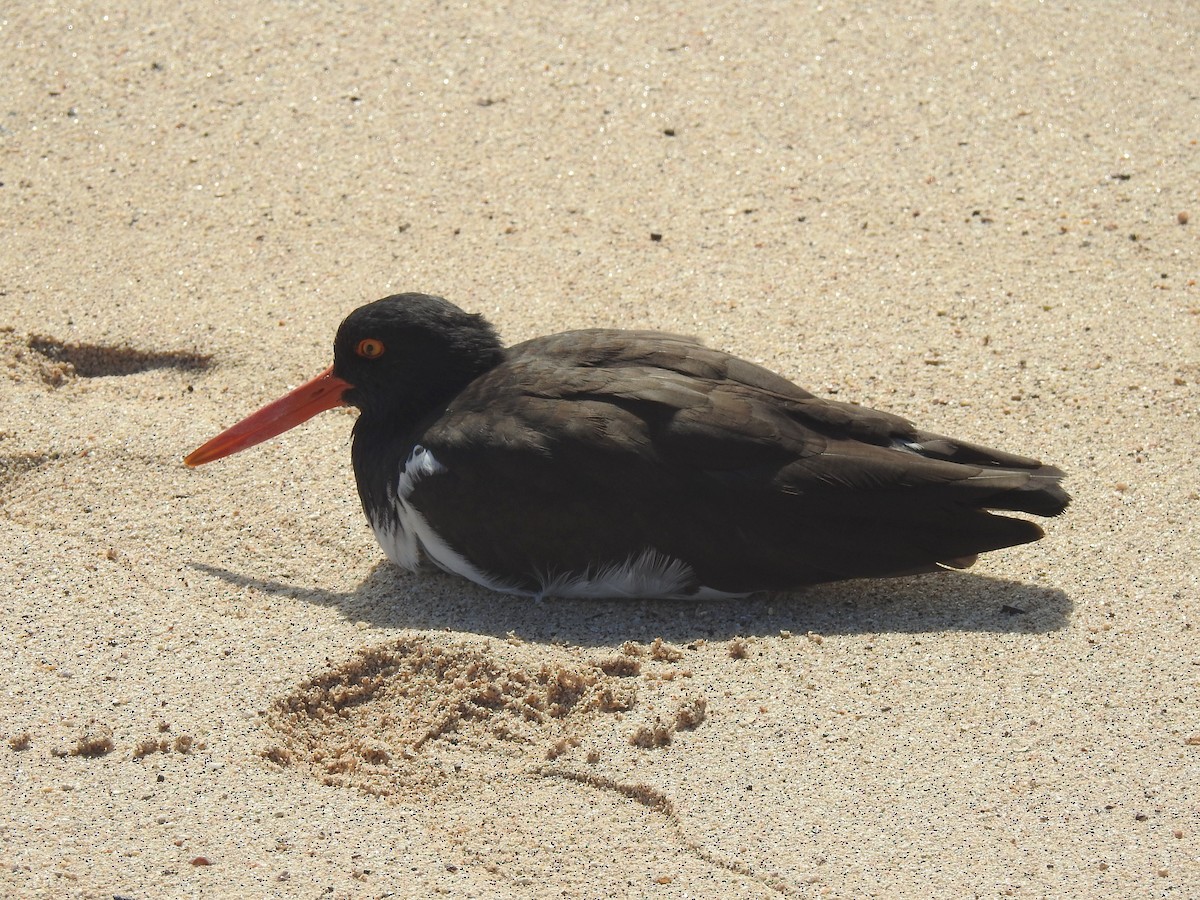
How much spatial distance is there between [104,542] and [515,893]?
110 inches

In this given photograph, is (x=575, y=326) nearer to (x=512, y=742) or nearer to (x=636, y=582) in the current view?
(x=636, y=582)

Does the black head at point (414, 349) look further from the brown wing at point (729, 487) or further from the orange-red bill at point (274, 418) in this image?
the brown wing at point (729, 487)

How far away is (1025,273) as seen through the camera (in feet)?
25.3

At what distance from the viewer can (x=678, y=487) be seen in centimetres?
543

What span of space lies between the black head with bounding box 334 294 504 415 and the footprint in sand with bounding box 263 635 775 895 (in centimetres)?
125

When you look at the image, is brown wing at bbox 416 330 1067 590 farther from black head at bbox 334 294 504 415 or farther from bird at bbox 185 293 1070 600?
black head at bbox 334 294 504 415

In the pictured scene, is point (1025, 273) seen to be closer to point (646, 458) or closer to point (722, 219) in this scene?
point (722, 219)

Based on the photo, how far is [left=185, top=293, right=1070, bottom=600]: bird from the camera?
17.8 ft

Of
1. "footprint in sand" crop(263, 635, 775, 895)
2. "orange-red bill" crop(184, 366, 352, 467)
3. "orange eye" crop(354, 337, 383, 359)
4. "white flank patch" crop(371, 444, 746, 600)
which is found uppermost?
"orange eye" crop(354, 337, 383, 359)

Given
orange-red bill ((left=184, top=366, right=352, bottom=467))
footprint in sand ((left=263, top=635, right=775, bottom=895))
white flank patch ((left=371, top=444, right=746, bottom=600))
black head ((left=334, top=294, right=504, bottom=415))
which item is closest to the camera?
footprint in sand ((left=263, top=635, right=775, bottom=895))

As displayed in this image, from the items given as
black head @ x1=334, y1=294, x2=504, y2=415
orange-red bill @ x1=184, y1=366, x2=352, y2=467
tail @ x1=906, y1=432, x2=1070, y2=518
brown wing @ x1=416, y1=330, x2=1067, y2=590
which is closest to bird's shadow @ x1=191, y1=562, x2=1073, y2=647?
brown wing @ x1=416, y1=330, x2=1067, y2=590

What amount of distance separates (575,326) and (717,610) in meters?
2.29

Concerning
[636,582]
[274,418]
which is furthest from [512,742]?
[274,418]

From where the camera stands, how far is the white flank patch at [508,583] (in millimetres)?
5516
